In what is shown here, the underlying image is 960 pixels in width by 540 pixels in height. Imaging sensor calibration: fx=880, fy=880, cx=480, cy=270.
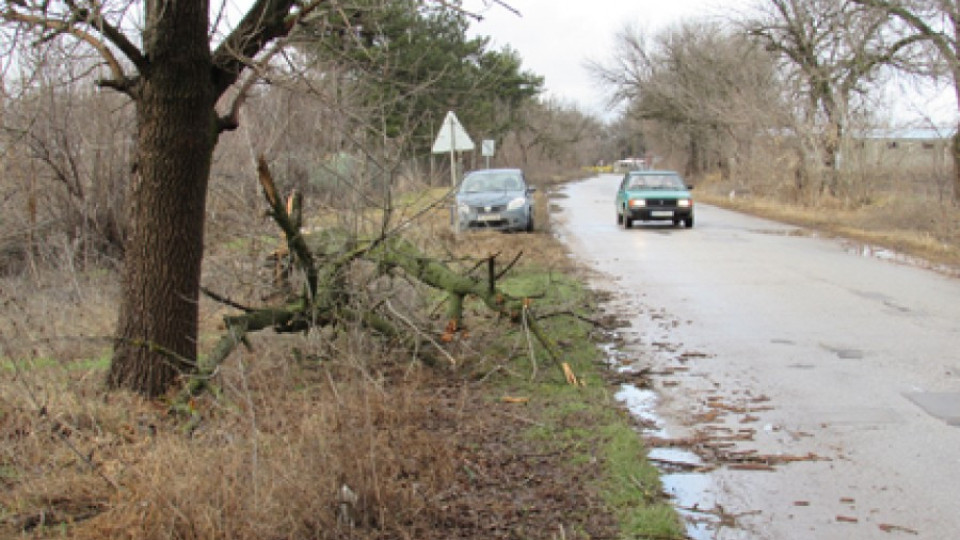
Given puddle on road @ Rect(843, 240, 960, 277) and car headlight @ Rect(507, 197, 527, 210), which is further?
car headlight @ Rect(507, 197, 527, 210)

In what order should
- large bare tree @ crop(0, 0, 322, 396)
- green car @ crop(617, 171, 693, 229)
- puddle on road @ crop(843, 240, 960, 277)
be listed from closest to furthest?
large bare tree @ crop(0, 0, 322, 396), puddle on road @ crop(843, 240, 960, 277), green car @ crop(617, 171, 693, 229)

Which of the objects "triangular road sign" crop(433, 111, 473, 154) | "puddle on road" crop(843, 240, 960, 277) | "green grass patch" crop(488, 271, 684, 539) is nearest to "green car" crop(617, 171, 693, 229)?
"puddle on road" crop(843, 240, 960, 277)

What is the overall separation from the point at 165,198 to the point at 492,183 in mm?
16569

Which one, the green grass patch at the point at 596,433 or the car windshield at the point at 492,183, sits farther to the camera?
the car windshield at the point at 492,183

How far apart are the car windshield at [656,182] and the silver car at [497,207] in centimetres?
437

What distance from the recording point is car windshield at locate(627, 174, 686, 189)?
24.9 meters

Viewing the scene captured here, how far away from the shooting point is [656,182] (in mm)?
25219

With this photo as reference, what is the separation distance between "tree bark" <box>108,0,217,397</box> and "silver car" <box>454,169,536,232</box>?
46.6ft

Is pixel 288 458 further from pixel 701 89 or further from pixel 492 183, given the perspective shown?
pixel 701 89

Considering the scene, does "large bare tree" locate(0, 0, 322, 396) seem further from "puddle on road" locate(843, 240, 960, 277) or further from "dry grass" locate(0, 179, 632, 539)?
"puddle on road" locate(843, 240, 960, 277)

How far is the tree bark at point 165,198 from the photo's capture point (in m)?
6.09

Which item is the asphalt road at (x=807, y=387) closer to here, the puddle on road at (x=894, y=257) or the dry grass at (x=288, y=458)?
the puddle on road at (x=894, y=257)

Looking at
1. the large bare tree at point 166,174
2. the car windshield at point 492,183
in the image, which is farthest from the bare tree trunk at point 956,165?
the large bare tree at point 166,174

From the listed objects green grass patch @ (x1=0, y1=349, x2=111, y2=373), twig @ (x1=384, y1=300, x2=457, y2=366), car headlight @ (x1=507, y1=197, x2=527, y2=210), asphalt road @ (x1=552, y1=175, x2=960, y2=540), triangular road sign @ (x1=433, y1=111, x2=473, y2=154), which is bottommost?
asphalt road @ (x1=552, y1=175, x2=960, y2=540)
